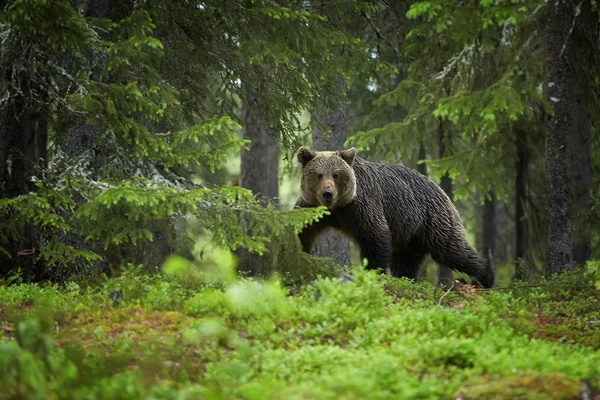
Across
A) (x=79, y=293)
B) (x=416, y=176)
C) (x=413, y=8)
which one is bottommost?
(x=79, y=293)

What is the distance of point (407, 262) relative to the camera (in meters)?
12.3

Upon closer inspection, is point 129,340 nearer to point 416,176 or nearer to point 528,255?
point 416,176

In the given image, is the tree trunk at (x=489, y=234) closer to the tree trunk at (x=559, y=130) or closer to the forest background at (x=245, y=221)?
the forest background at (x=245, y=221)

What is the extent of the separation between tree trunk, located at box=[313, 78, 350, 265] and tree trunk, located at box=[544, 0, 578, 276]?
4.49m

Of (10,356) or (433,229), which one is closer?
(10,356)

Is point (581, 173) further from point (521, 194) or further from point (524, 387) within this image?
point (524, 387)

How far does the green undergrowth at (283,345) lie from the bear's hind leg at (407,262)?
399cm

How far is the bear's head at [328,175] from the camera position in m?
10.5

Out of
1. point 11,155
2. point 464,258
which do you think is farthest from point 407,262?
point 11,155

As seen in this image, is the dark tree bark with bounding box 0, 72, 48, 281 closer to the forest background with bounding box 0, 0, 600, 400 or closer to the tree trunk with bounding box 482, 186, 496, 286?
the forest background with bounding box 0, 0, 600, 400

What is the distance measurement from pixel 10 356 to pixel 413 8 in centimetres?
548

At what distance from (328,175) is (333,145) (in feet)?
9.26

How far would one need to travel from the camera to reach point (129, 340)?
19.5 ft

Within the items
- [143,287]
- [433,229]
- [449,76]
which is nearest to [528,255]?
[433,229]
